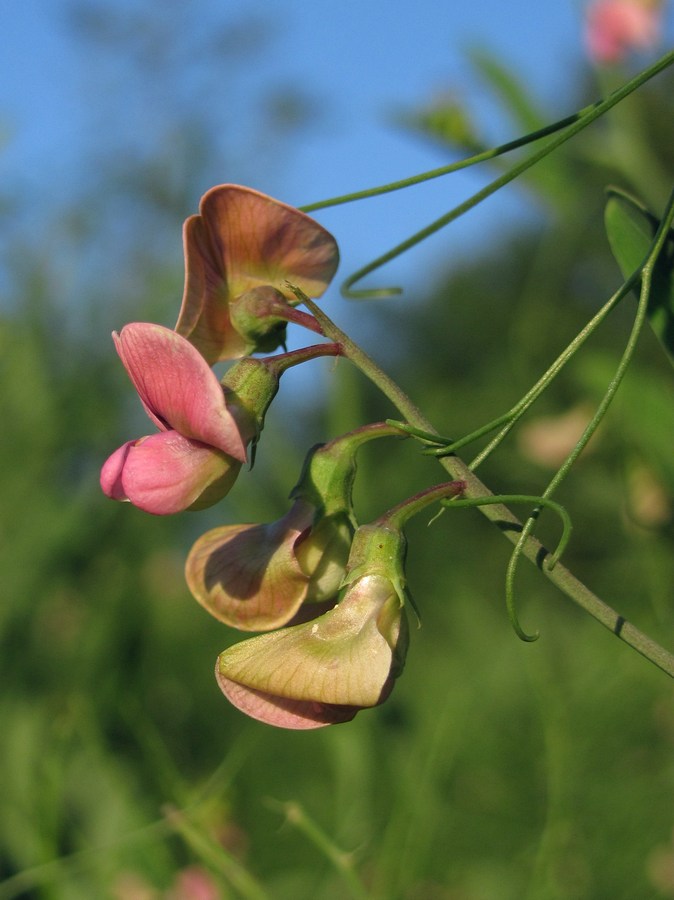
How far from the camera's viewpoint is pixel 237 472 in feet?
1.37

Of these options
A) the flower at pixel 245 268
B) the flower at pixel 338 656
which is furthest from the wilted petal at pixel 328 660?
the flower at pixel 245 268

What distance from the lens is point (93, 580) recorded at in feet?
4.84

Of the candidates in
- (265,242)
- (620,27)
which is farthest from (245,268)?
(620,27)

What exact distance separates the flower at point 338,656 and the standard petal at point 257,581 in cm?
2

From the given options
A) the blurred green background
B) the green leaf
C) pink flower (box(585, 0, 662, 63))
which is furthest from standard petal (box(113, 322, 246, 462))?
pink flower (box(585, 0, 662, 63))

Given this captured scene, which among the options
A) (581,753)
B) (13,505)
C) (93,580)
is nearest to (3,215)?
(13,505)

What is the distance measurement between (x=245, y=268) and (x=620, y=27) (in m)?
1.51

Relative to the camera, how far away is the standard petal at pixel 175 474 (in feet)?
1.35

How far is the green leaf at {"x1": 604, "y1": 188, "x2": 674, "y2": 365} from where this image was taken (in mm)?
484

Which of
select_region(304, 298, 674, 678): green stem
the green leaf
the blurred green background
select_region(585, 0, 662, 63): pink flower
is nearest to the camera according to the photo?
select_region(304, 298, 674, 678): green stem

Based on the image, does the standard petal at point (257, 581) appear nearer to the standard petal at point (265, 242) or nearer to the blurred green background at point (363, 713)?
the standard petal at point (265, 242)

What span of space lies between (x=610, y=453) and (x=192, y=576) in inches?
32.7

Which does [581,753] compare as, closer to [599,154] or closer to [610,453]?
[610,453]

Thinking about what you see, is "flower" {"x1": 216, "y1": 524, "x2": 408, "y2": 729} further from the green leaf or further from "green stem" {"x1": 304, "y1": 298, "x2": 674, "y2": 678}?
the green leaf
